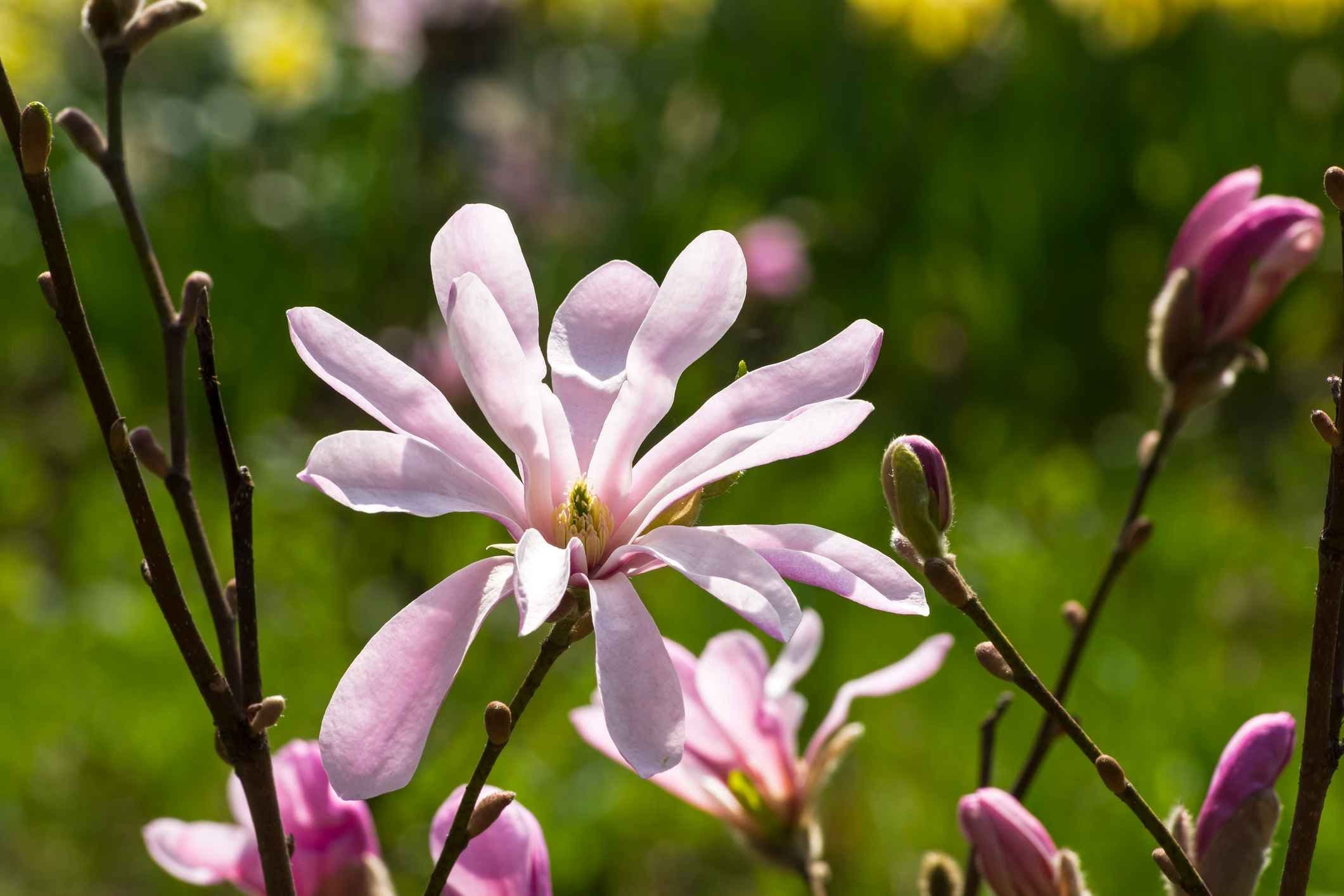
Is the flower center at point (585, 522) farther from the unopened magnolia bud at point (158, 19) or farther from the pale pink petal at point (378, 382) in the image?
the unopened magnolia bud at point (158, 19)

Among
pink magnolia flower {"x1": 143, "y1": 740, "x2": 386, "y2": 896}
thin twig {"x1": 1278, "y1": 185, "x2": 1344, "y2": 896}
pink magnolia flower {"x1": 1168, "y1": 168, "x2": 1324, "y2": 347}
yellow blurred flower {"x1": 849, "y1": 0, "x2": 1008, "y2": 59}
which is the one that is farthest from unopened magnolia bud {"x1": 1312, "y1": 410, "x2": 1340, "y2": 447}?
yellow blurred flower {"x1": 849, "y1": 0, "x2": 1008, "y2": 59}

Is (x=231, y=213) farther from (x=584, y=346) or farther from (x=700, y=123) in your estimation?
(x=584, y=346)

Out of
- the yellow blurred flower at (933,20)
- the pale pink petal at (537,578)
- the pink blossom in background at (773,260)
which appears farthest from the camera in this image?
the yellow blurred flower at (933,20)


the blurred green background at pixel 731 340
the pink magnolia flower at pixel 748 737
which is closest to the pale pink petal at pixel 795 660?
the pink magnolia flower at pixel 748 737

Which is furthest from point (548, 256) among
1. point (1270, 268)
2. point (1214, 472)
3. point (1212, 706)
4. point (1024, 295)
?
point (1270, 268)

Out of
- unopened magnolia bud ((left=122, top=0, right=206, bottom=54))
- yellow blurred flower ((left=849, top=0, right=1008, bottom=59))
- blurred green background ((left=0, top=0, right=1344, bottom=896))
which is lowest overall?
blurred green background ((left=0, top=0, right=1344, bottom=896))

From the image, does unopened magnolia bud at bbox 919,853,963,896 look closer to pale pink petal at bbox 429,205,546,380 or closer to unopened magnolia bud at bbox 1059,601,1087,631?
unopened magnolia bud at bbox 1059,601,1087,631
